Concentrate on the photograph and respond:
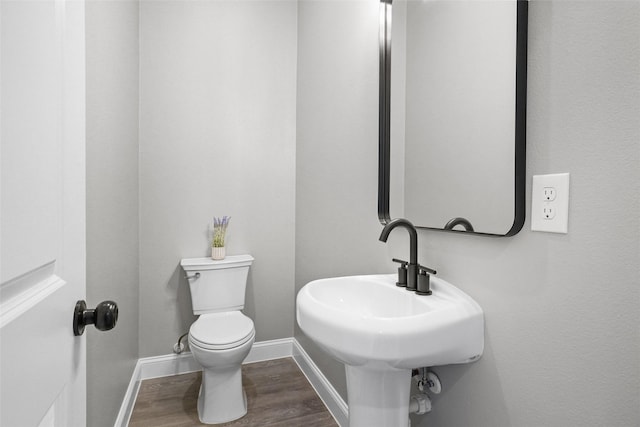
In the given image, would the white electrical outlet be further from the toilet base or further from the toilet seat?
the toilet base

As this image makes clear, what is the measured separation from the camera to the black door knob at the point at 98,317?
0.62 metres

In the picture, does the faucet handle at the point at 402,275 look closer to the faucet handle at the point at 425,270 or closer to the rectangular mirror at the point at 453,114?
the faucet handle at the point at 425,270

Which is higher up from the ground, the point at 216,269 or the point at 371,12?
the point at 371,12

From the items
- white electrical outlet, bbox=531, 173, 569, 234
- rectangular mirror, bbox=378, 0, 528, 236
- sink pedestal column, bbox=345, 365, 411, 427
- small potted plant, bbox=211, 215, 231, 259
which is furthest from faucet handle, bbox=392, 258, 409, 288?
small potted plant, bbox=211, 215, 231, 259

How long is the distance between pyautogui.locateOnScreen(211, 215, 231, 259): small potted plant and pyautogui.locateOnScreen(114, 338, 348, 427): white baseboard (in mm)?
712

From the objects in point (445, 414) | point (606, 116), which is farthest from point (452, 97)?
point (445, 414)

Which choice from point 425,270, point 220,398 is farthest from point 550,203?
point 220,398

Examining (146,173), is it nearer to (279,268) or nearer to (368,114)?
(279,268)

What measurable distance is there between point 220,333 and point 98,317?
127 cm

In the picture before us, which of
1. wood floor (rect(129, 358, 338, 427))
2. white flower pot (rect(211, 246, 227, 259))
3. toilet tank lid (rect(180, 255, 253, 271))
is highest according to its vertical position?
white flower pot (rect(211, 246, 227, 259))

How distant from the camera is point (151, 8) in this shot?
7.04ft

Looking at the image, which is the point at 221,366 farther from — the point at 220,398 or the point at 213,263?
the point at 213,263

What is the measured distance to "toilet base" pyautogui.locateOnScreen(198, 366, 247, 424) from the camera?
1.75 m

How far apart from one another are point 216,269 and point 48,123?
1.70 meters
